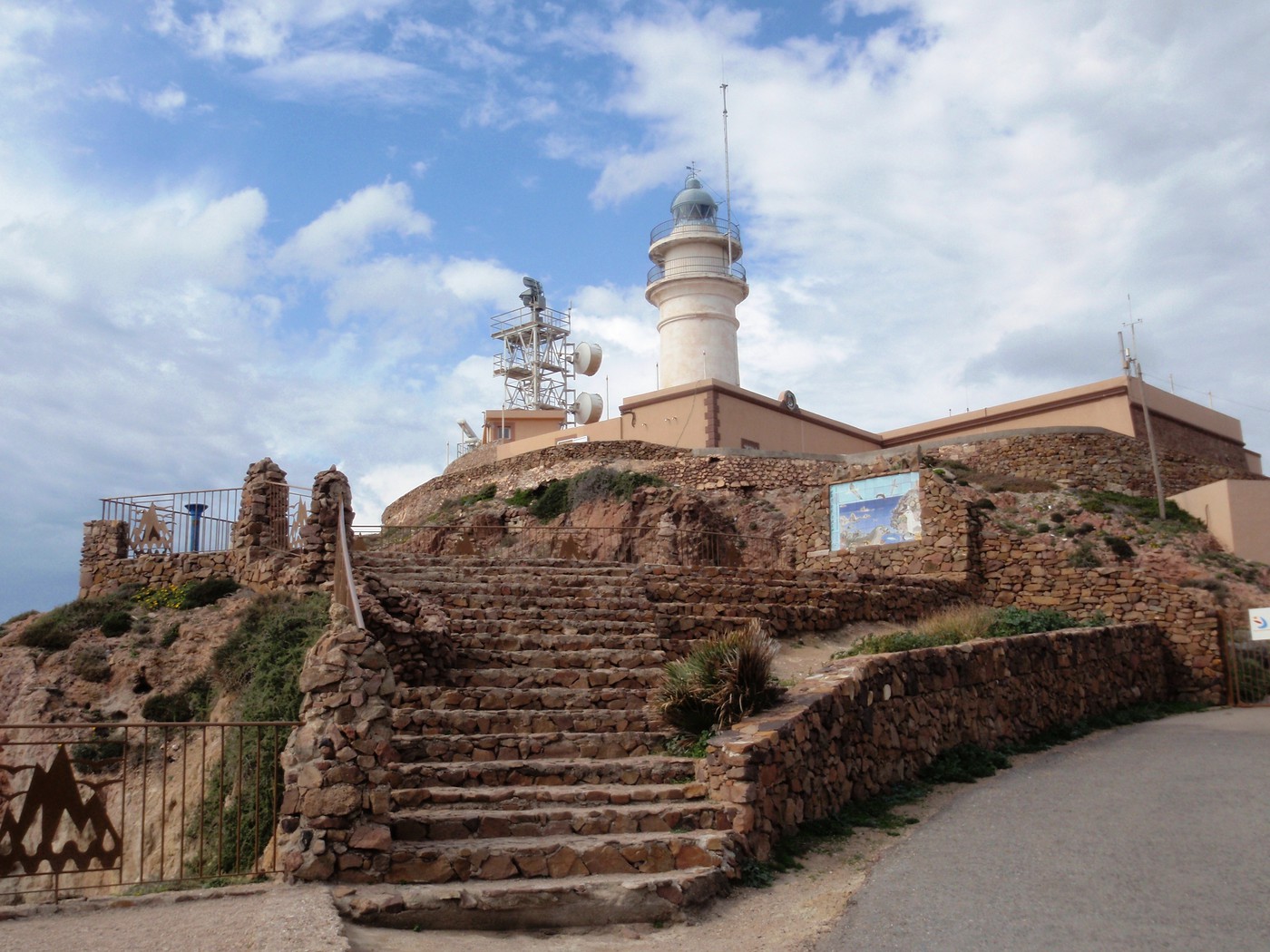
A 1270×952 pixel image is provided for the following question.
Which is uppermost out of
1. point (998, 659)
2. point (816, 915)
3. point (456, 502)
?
point (456, 502)

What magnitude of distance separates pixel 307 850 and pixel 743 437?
25.7 metres

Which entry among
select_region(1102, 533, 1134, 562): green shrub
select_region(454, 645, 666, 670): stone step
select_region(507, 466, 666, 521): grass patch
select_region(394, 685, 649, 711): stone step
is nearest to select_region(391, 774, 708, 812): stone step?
select_region(394, 685, 649, 711): stone step

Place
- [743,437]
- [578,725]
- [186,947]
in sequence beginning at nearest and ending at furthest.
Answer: [186,947]
[578,725]
[743,437]

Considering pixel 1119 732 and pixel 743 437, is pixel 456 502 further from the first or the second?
pixel 1119 732

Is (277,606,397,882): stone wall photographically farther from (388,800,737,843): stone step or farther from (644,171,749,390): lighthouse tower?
(644,171,749,390): lighthouse tower

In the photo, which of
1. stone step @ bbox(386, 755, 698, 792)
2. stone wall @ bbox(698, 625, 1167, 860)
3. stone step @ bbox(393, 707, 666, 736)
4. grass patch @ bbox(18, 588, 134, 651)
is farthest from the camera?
grass patch @ bbox(18, 588, 134, 651)

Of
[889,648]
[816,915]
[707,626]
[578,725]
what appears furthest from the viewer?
[707,626]

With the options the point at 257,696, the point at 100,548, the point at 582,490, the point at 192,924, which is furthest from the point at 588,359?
the point at 192,924

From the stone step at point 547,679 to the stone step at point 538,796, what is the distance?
2.16 metres

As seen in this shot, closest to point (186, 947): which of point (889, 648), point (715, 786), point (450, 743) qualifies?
point (450, 743)

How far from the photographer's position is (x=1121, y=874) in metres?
7.50

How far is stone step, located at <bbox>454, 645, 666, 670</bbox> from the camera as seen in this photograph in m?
11.5

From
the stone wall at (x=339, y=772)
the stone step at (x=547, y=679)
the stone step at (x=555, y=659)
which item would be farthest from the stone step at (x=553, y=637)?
the stone wall at (x=339, y=772)

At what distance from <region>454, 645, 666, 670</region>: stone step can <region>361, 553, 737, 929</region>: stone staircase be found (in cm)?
2
